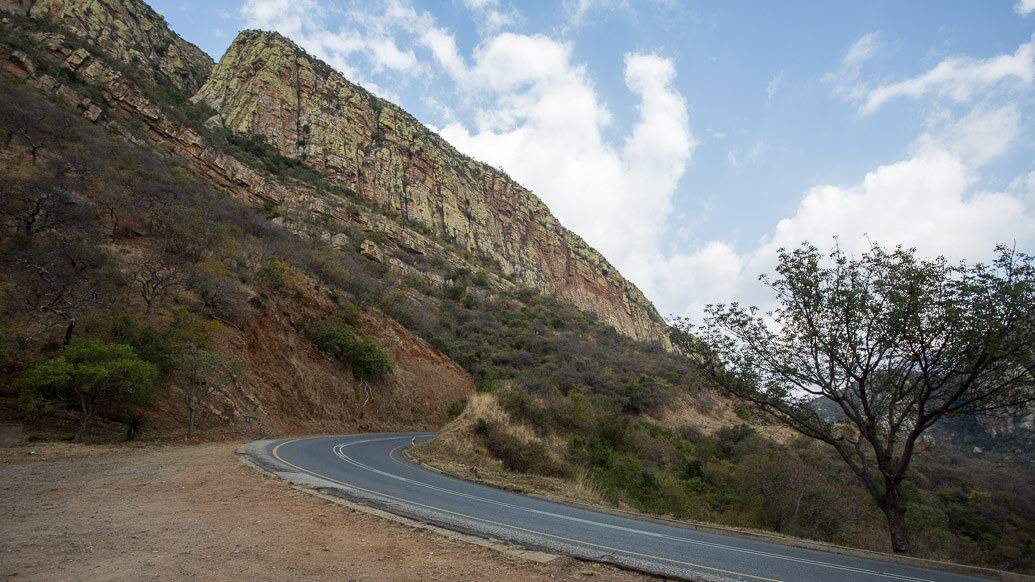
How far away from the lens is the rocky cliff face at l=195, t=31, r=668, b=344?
216 feet

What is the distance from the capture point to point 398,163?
75812 millimetres

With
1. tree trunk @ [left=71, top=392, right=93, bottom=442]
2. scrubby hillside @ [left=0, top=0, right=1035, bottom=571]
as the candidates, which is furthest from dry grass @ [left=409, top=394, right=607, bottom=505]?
tree trunk @ [left=71, top=392, right=93, bottom=442]

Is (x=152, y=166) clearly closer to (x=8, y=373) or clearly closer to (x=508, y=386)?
(x=8, y=373)

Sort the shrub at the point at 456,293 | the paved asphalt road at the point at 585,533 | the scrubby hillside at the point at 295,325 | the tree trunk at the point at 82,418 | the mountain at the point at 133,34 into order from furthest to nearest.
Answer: the shrub at the point at 456,293, the mountain at the point at 133,34, the scrubby hillside at the point at 295,325, the tree trunk at the point at 82,418, the paved asphalt road at the point at 585,533

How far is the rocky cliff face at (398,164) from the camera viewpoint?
65875 mm

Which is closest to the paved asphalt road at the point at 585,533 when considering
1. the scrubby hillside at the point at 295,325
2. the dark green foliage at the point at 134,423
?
the scrubby hillside at the point at 295,325

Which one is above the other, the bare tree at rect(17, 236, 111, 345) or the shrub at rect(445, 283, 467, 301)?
the shrub at rect(445, 283, 467, 301)

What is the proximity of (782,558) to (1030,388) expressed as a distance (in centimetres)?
877

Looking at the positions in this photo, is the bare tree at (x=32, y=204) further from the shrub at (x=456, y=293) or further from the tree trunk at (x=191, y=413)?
the shrub at (x=456, y=293)

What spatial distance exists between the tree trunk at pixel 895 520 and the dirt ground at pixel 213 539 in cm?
1067

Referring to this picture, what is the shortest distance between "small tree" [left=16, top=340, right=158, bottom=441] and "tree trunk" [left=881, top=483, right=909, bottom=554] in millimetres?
22708

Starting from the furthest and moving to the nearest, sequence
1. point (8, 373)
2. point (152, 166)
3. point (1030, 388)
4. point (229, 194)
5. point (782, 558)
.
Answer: point (229, 194)
point (152, 166)
point (8, 373)
point (1030, 388)
point (782, 558)

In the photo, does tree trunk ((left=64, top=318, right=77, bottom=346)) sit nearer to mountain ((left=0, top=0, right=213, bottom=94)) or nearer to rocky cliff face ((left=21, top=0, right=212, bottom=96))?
mountain ((left=0, top=0, right=213, bottom=94))

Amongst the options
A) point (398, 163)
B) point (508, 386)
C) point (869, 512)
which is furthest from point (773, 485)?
point (398, 163)
